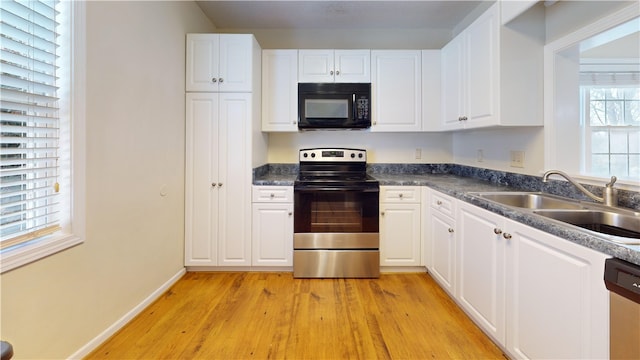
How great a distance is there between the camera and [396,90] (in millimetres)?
3010

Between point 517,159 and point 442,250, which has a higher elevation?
point 517,159

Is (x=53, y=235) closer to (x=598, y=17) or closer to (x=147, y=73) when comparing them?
(x=147, y=73)

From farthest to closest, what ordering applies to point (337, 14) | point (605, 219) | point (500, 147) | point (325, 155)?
point (325, 155), point (337, 14), point (500, 147), point (605, 219)

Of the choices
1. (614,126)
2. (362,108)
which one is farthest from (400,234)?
(614,126)

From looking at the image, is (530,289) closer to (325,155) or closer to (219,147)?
(325,155)

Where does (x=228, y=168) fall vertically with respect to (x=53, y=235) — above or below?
above

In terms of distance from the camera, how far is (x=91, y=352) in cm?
164

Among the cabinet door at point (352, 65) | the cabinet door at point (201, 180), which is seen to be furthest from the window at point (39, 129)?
the cabinet door at point (352, 65)

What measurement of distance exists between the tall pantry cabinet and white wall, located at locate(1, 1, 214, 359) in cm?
15

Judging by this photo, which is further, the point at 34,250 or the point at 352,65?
the point at 352,65

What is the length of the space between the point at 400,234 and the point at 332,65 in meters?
1.75

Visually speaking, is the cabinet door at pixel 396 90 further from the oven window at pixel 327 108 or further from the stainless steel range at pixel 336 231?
the stainless steel range at pixel 336 231

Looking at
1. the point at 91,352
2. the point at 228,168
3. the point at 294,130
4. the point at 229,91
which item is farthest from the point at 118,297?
the point at 294,130

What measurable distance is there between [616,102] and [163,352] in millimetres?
3415
